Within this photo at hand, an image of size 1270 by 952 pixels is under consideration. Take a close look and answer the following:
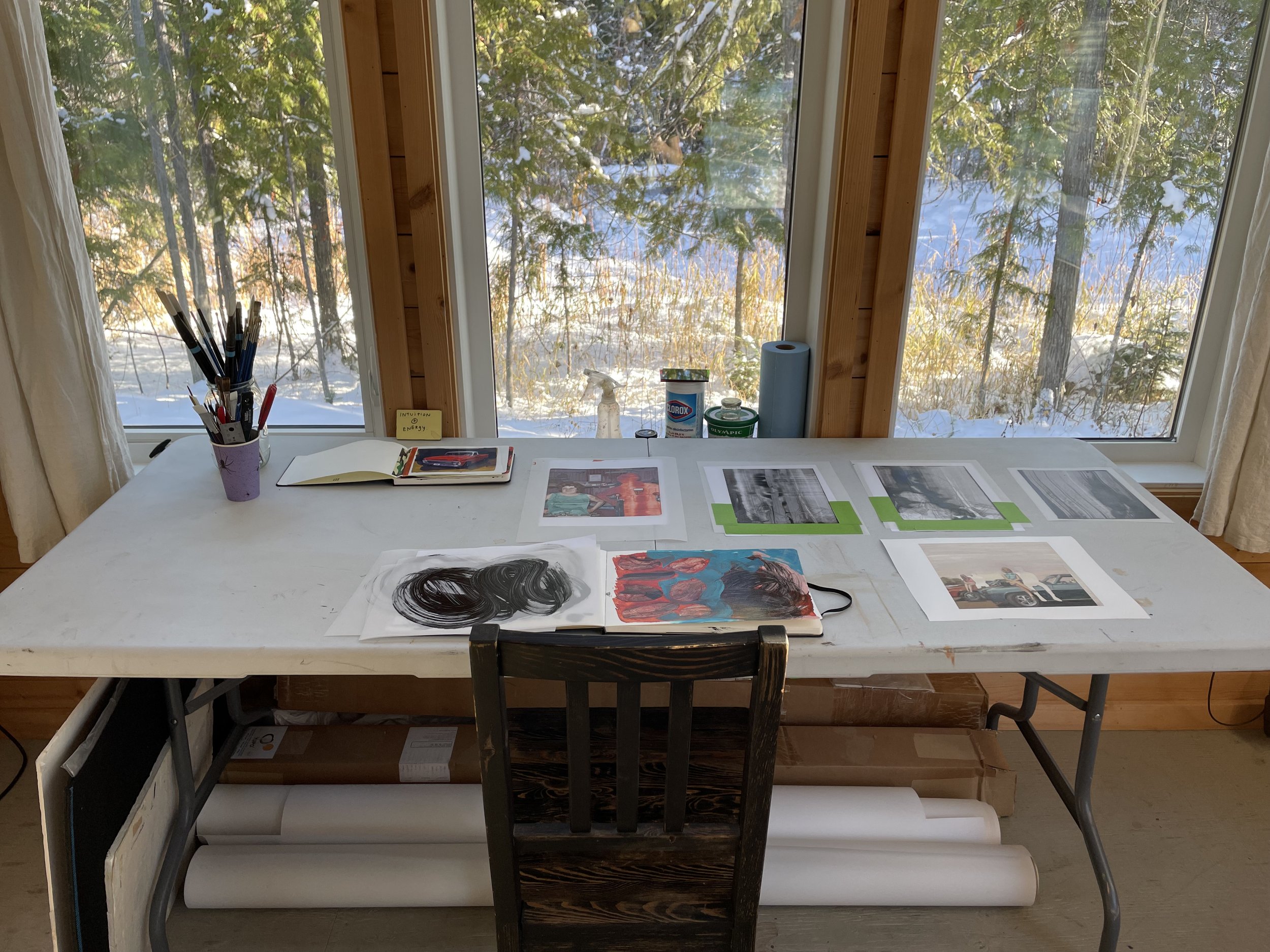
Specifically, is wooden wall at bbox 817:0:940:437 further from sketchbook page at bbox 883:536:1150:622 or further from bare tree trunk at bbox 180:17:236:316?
bare tree trunk at bbox 180:17:236:316

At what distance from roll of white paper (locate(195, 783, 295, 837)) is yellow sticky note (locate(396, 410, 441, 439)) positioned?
2.31 ft

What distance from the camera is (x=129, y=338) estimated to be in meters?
1.89

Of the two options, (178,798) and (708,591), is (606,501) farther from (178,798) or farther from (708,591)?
(178,798)

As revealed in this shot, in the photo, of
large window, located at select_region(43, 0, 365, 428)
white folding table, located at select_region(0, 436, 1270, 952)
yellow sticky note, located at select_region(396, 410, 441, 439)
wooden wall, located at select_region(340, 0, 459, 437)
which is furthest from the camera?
yellow sticky note, located at select_region(396, 410, 441, 439)

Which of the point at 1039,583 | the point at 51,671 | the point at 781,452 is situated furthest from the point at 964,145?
the point at 51,671

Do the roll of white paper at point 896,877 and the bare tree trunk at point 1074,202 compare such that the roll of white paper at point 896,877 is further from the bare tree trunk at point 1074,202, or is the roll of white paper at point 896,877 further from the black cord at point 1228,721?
the bare tree trunk at point 1074,202

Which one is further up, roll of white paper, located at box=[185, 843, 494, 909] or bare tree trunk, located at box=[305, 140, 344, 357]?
bare tree trunk, located at box=[305, 140, 344, 357]

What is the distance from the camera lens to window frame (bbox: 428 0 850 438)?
1669 millimetres

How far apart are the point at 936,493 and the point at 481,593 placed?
797 millimetres

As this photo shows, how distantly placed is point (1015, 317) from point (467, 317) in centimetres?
114

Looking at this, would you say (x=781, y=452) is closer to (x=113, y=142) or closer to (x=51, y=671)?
(x=51, y=671)

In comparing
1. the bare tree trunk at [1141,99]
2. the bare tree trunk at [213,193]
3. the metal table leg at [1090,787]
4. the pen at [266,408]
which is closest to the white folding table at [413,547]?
the metal table leg at [1090,787]

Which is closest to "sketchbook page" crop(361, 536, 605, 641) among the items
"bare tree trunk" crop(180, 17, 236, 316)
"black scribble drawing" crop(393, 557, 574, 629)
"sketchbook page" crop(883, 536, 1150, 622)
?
"black scribble drawing" crop(393, 557, 574, 629)

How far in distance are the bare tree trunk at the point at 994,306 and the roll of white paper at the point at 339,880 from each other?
1.36 metres
